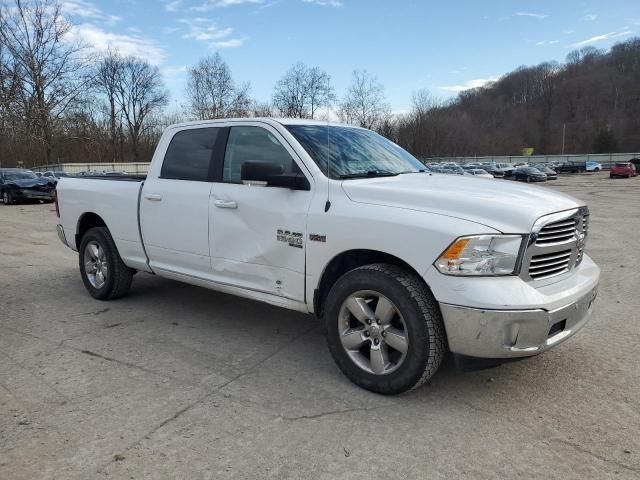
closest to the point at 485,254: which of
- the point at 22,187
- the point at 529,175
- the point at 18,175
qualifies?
the point at 22,187

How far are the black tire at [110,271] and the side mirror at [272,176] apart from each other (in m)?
2.59

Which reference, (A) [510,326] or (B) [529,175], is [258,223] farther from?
(B) [529,175]

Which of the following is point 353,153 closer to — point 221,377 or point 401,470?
point 221,377

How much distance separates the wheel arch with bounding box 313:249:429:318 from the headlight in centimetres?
48

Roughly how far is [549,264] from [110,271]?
447cm

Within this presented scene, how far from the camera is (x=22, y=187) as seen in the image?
21.2 metres

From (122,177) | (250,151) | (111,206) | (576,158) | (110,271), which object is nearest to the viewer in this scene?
(250,151)

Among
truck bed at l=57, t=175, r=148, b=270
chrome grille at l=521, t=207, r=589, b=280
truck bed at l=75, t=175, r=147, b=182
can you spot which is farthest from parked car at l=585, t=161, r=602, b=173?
truck bed at l=57, t=175, r=148, b=270

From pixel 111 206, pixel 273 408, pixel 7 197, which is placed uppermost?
pixel 111 206

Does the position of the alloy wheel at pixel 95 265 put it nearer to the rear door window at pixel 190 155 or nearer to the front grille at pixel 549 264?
the rear door window at pixel 190 155

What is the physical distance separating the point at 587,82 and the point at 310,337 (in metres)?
158

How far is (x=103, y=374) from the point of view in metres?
3.75

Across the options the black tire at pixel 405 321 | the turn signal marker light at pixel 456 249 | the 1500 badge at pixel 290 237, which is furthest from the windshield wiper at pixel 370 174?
the turn signal marker light at pixel 456 249

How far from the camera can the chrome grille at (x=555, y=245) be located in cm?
303
